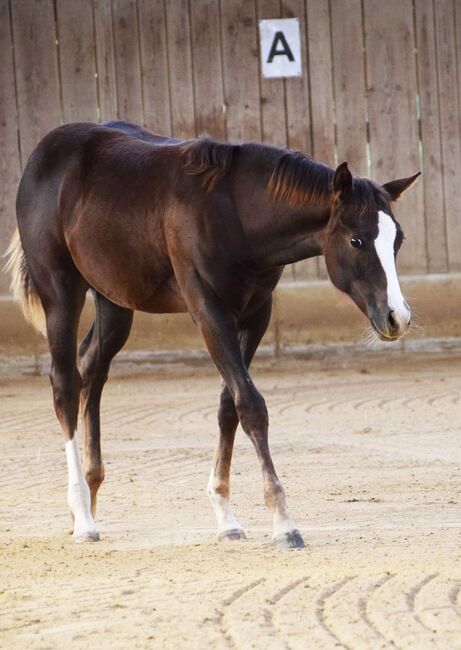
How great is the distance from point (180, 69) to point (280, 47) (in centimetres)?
85

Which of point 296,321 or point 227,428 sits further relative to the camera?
point 296,321

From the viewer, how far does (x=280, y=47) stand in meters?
11.3

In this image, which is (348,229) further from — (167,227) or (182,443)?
(182,443)

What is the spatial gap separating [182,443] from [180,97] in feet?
14.1

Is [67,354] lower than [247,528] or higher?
higher

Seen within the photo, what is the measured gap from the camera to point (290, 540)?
16.1 ft

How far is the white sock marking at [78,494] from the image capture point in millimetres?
5430

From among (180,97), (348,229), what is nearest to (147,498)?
(348,229)

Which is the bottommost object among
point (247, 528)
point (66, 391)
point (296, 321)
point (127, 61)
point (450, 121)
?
point (296, 321)

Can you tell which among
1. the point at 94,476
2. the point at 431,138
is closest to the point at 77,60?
the point at 431,138

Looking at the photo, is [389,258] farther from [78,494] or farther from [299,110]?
[299,110]

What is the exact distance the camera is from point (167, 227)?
210 inches

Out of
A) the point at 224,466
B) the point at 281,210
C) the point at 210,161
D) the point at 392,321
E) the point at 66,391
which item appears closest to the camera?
the point at 392,321

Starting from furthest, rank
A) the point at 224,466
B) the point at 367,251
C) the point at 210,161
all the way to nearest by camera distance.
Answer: the point at 224,466 < the point at 210,161 < the point at 367,251
